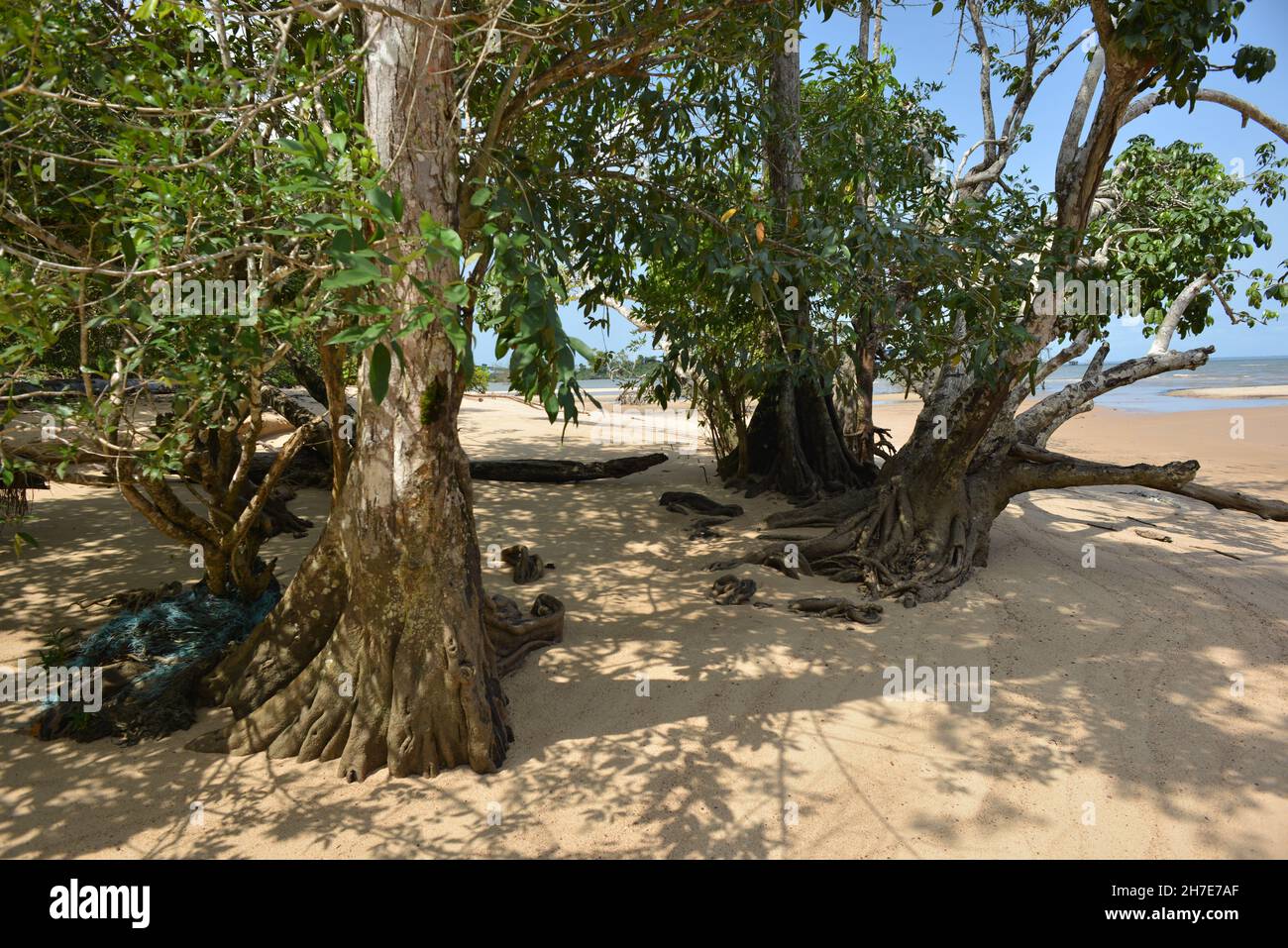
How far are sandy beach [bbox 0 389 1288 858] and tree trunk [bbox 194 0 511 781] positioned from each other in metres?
0.19

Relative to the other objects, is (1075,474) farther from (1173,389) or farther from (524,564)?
(1173,389)

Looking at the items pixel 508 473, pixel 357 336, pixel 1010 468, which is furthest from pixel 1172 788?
pixel 508 473

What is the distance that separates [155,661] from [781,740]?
3.86 m

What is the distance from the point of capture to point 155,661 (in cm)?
495

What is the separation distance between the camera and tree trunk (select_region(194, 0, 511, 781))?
377 centimetres

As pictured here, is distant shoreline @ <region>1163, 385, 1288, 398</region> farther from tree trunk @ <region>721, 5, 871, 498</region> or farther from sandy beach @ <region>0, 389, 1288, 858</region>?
sandy beach @ <region>0, 389, 1288, 858</region>

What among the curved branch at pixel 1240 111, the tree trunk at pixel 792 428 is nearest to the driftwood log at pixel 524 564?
the tree trunk at pixel 792 428

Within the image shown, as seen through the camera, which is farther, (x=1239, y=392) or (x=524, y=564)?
(x=1239, y=392)

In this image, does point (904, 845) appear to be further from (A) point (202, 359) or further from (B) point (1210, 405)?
(B) point (1210, 405)

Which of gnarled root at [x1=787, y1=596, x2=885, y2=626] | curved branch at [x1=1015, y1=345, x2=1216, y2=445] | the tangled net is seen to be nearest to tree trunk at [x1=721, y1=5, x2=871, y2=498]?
curved branch at [x1=1015, y1=345, x2=1216, y2=445]

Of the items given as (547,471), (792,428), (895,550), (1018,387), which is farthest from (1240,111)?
(547,471)

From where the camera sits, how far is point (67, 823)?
12.1 feet

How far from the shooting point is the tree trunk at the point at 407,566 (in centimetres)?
377
